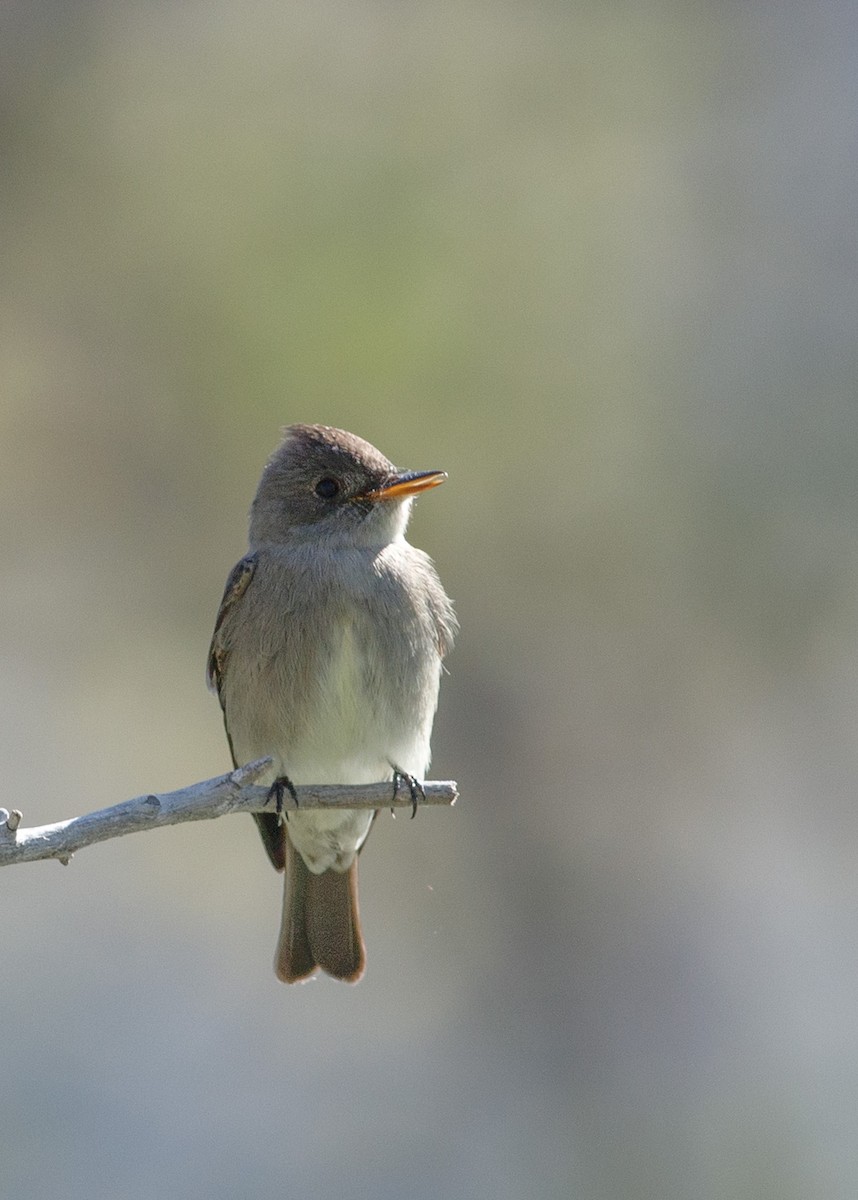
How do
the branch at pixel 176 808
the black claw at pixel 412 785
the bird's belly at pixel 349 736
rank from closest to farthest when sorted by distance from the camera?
the branch at pixel 176 808
the black claw at pixel 412 785
the bird's belly at pixel 349 736

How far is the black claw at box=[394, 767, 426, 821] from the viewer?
3733mm

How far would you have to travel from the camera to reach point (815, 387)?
26.6 feet

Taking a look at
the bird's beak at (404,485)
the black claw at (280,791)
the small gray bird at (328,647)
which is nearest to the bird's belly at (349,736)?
the small gray bird at (328,647)

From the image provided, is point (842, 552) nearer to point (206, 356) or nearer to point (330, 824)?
point (206, 356)

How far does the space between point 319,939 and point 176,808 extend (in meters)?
1.76

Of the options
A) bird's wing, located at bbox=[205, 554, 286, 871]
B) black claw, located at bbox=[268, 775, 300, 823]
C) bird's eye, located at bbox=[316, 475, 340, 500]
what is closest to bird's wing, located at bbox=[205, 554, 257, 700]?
bird's wing, located at bbox=[205, 554, 286, 871]

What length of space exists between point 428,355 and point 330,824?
3558 millimetres

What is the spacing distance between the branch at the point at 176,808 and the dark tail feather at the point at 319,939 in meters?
1.21

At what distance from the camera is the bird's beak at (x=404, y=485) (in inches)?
174

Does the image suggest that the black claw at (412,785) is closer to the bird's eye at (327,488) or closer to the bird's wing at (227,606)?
the bird's wing at (227,606)

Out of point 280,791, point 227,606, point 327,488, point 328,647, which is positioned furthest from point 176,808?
point 327,488

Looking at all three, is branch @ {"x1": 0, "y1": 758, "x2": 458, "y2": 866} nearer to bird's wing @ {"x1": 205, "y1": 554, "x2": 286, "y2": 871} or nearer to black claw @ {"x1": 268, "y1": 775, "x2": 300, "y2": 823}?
black claw @ {"x1": 268, "y1": 775, "x2": 300, "y2": 823}

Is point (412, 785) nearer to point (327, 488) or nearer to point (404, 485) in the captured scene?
point (404, 485)

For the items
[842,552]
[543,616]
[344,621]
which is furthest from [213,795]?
[842,552]
